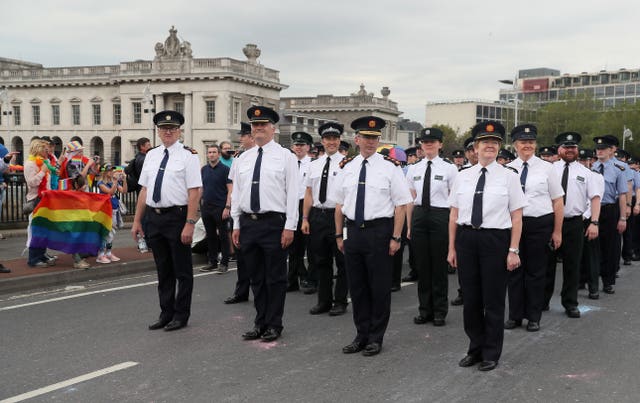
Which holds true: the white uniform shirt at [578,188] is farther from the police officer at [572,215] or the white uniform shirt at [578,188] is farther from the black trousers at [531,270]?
the black trousers at [531,270]

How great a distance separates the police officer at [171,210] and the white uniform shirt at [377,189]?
5.81 ft

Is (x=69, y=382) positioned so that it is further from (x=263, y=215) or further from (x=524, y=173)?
(x=524, y=173)

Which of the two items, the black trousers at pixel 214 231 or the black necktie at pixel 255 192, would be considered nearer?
the black necktie at pixel 255 192

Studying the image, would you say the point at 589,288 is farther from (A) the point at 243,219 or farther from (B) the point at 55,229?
(B) the point at 55,229

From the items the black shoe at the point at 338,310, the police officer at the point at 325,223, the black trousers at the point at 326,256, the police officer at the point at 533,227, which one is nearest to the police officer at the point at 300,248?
the police officer at the point at 325,223

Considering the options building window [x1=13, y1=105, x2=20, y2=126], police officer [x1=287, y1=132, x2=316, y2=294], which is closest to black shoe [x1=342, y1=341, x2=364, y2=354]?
police officer [x1=287, y1=132, x2=316, y2=294]

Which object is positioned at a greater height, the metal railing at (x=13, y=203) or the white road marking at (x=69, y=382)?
the metal railing at (x=13, y=203)

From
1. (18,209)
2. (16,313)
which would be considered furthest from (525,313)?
(18,209)

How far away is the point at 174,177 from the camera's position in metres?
6.85

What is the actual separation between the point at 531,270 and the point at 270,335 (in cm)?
318

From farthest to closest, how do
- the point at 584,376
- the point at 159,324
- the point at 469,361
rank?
1. the point at 159,324
2. the point at 469,361
3. the point at 584,376

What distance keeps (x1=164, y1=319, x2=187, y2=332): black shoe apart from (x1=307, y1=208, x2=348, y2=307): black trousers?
1.78 meters

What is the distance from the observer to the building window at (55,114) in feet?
265

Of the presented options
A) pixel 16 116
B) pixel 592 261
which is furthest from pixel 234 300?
pixel 16 116
